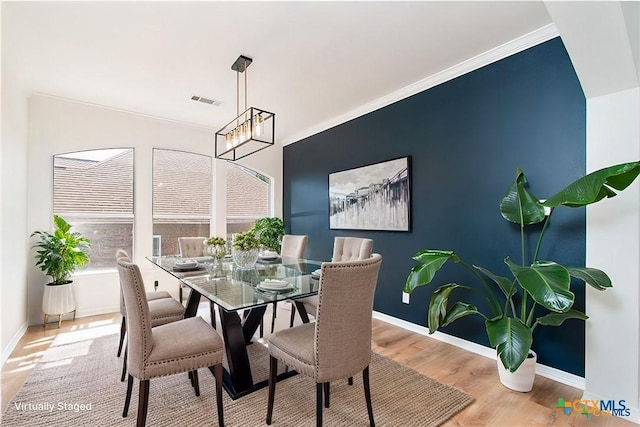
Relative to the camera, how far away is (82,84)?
332 cm

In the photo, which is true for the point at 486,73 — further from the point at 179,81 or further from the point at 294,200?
the point at 294,200

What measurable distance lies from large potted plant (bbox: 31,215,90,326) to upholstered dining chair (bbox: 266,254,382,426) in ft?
10.3

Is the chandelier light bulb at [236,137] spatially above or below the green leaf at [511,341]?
above

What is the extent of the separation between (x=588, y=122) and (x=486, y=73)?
3.31 ft

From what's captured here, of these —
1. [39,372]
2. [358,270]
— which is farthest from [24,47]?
[358,270]

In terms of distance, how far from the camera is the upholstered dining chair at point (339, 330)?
158 cm

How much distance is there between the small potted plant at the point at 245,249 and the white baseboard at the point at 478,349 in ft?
6.23

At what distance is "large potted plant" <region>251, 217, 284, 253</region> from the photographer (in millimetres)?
5008

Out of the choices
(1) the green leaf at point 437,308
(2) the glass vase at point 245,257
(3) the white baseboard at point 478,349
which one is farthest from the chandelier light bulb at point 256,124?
(3) the white baseboard at point 478,349

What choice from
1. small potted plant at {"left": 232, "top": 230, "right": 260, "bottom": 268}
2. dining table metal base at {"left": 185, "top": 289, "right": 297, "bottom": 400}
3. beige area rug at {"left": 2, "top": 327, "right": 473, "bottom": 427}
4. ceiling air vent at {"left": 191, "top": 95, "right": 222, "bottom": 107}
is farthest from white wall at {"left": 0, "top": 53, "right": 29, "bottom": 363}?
dining table metal base at {"left": 185, "top": 289, "right": 297, "bottom": 400}

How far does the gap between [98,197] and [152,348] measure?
3329 millimetres

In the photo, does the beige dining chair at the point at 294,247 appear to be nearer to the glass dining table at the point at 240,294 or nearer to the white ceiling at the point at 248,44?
the glass dining table at the point at 240,294

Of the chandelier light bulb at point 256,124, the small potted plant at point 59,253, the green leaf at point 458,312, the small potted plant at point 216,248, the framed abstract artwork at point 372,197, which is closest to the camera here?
the green leaf at point 458,312

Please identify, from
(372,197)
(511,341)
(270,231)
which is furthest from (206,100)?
(511,341)
